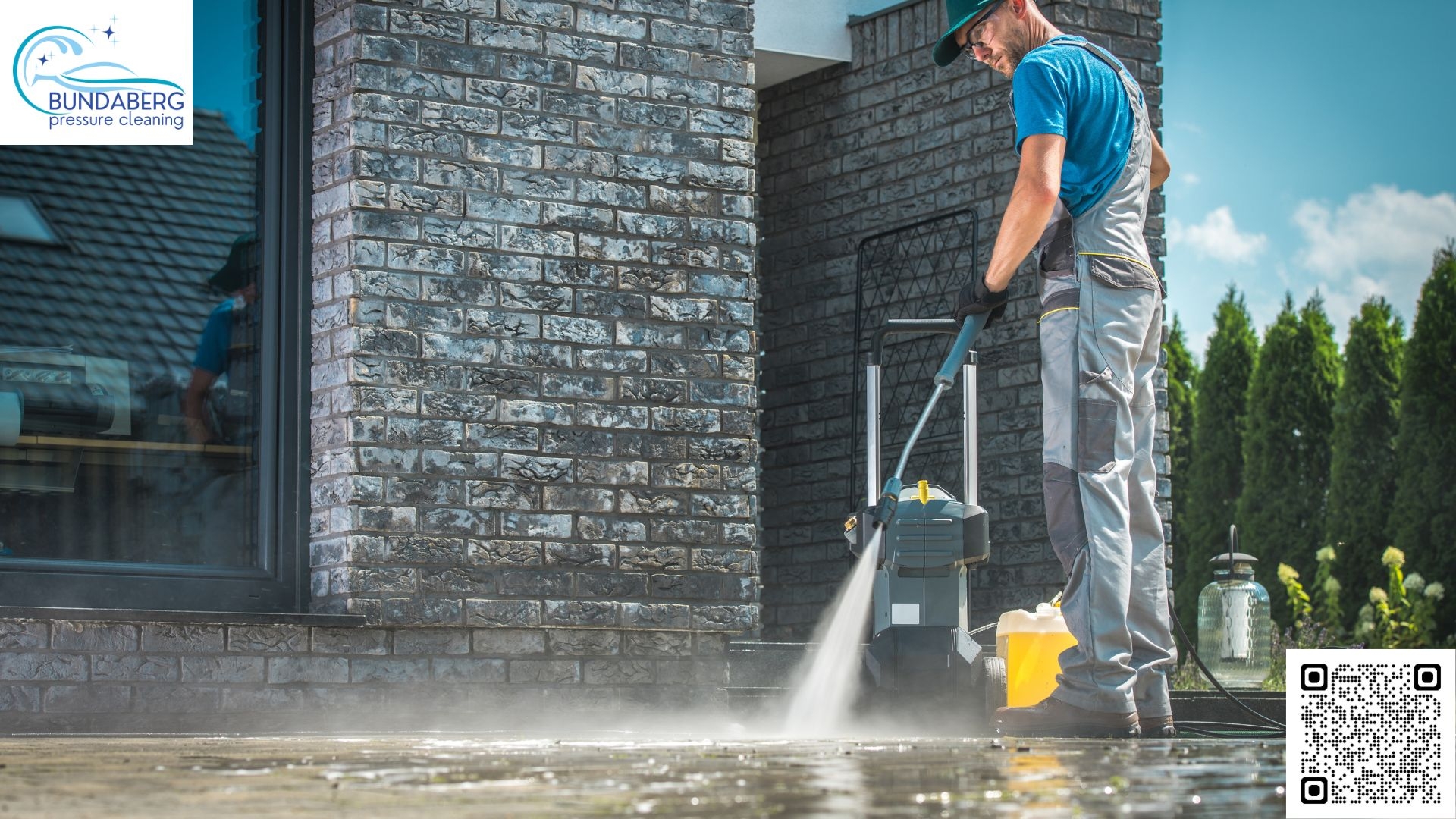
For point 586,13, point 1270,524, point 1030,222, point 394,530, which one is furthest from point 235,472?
point 1270,524

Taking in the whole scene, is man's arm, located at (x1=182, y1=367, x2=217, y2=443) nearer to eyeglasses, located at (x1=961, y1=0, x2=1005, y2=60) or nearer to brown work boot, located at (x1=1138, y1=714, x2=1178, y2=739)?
eyeglasses, located at (x1=961, y1=0, x2=1005, y2=60)

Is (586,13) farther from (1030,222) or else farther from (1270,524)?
(1270,524)

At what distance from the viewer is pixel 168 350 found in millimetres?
5770

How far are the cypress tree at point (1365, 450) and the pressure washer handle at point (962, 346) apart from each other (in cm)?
1036

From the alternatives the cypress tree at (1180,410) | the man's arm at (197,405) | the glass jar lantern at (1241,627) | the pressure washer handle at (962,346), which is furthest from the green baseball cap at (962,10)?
the cypress tree at (1180,410)

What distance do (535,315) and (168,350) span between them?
1.19 m

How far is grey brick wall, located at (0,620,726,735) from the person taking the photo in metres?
5.19

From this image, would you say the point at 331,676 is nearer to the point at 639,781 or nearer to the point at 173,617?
the point at 173,617

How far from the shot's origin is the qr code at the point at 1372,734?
2.12 metres

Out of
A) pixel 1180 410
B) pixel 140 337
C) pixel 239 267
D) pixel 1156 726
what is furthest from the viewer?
pixel 1180 410

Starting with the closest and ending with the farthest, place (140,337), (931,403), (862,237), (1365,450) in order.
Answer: (931,403) < (140,337) < (862,237) < (1365,450)

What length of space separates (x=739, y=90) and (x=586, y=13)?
637 millimetres

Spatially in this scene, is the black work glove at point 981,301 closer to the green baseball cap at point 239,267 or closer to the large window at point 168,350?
the large window at point 168,350

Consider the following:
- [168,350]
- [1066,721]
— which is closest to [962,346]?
[1066,721]
